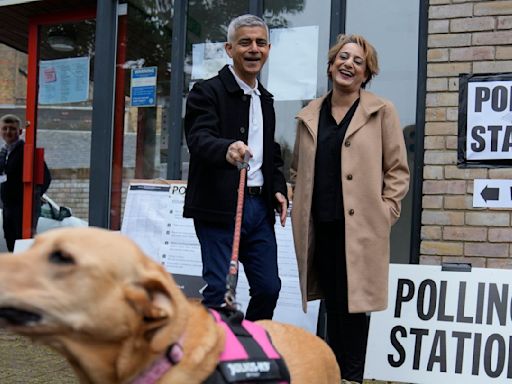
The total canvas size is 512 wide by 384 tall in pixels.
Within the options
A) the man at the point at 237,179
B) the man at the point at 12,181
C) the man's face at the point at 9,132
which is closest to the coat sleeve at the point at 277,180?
the man at the point at 237,179

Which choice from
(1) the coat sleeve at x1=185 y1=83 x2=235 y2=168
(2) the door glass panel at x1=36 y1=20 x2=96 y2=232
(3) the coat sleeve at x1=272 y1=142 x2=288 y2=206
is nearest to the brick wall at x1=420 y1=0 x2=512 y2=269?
(3) the coat sleeve at x1=272 y1=142 x2=288 y2=206

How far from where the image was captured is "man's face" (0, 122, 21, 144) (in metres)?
7.50

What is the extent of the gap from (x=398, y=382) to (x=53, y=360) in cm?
263

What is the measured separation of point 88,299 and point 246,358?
57 centimetres

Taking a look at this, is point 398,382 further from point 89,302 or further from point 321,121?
point 89,302

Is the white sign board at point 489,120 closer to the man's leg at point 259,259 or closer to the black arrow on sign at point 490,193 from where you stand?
the black arrow on sign at point 490,193

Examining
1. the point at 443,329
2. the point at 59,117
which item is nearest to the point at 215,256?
the point at 443,329

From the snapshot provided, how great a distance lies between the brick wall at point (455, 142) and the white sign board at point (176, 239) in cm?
103

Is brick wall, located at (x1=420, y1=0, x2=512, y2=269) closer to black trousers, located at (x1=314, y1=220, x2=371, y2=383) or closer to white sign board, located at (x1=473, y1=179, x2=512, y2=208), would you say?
white sign board, located at (x1=473, y1=179, x2=512, y2=208)

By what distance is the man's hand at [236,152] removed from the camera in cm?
290

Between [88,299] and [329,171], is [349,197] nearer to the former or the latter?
[329,171]

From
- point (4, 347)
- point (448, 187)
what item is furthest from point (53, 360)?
point (448, 187)

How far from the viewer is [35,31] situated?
287 inches

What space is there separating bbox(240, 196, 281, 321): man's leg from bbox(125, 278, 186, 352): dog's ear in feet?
4.86
